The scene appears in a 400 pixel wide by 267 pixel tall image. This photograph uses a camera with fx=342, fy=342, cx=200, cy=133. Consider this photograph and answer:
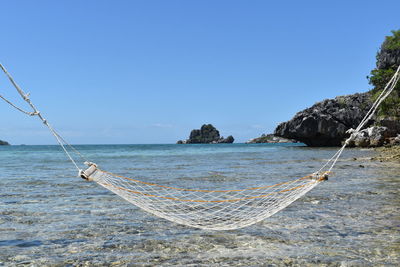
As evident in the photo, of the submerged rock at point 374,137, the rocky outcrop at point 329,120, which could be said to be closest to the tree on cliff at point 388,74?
the submerged rock at point 374,137

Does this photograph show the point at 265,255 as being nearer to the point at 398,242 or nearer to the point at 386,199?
the point at 398,242

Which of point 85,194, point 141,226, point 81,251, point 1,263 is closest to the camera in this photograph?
point 1,263

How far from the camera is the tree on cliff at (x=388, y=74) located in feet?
83.3

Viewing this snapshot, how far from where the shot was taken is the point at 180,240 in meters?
4.32

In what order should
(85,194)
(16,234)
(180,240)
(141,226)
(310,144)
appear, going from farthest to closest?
(310,144) → (85,194) → (141,226) → (16,234) → (180,240)

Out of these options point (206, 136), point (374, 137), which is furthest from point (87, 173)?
point (206, 136)

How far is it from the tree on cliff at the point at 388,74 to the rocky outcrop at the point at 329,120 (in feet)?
29.1

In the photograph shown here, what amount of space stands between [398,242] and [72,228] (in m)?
4.22

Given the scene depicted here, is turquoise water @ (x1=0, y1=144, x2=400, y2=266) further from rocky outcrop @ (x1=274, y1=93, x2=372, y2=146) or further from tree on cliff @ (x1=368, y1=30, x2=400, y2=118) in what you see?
rocky outcrop @ (x1=274, y1=93, x2=372, y2=146)

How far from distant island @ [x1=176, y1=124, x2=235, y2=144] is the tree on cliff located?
351 ft

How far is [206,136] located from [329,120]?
9962 cm

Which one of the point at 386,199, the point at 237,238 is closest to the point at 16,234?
the point at 237,238

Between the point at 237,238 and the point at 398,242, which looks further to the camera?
the point at 237,238

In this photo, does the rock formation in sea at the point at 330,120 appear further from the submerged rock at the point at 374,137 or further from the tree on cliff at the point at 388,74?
the submerged rock at the point at 374,137
